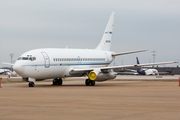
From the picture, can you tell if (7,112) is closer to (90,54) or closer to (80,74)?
(80,74)

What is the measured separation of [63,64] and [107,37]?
1221cm

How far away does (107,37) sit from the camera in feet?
152

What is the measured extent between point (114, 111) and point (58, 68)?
22.2 meters

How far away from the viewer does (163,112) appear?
13227mm

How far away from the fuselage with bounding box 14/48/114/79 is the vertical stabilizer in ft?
10.9

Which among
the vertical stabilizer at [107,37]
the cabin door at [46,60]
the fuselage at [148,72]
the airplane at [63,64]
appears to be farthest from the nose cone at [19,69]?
the fuselage at [148,72]

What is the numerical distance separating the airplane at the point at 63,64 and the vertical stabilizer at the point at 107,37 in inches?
48.5

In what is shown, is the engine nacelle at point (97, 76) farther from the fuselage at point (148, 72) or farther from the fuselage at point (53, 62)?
the fuselage at point (148, 72)

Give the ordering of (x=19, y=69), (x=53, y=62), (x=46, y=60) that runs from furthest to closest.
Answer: (x=53, y=62), (x=46, y=60), (x=19, y=69)

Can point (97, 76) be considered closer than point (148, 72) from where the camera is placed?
Yes

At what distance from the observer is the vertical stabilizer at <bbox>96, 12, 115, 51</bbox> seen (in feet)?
150

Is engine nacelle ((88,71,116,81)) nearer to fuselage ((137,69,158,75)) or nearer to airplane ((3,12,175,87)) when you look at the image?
airplane ((3,12,175,87))

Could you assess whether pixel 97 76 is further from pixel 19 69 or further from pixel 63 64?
pixel 19 69

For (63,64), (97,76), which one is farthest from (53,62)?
(97,76)
